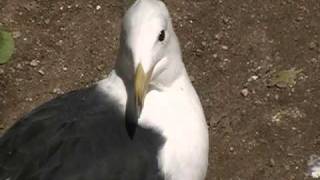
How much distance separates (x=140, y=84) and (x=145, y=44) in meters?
0.14

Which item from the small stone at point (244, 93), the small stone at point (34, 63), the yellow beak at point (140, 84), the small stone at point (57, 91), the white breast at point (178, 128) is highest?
the yellow beak at point (140, 84)

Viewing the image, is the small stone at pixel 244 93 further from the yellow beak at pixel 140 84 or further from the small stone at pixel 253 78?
the yellow beak at pixel 140 84

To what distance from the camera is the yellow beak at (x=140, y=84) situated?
9.93 feet

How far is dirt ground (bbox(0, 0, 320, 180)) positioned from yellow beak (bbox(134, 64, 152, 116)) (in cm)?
107

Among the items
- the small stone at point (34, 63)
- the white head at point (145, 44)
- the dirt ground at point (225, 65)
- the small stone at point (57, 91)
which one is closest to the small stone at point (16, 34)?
the dirt ground at point (225, 65)

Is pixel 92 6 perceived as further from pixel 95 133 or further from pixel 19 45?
pixel 95 133

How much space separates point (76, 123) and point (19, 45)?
150 centimetres

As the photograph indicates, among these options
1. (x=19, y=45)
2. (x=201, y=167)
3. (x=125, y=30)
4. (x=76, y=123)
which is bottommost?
(x=19, y=45)

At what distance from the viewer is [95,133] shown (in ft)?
10.4

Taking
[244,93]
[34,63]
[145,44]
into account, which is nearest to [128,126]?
[145,44]

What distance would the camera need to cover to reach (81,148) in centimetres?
315

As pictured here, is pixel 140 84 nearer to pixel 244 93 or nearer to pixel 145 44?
pixel 145 44

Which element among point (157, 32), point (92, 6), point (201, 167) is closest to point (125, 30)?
point (157, 32)

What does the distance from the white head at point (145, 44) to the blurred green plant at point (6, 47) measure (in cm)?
144
